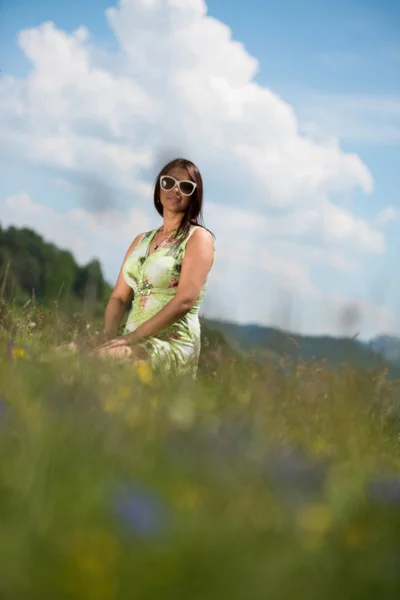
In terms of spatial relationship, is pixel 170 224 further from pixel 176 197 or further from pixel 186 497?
pixel 186 497

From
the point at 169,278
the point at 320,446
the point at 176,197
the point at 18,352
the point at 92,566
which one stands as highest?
the point at 176,197

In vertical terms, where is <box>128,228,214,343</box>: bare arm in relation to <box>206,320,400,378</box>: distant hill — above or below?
above

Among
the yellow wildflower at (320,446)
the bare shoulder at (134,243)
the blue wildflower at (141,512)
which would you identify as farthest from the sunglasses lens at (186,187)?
the blue wildflower at (141,512)

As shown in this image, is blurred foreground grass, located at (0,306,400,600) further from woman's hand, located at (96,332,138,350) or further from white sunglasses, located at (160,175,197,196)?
white sunglasses, located at (160,175,197,196)

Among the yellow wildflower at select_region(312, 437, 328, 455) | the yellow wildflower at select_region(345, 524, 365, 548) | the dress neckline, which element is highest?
the dress neckline

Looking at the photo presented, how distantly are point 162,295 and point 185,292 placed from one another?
327mm

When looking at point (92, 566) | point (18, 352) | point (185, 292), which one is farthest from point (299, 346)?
point (92, 566)

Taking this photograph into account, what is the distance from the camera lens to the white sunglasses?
5176mm

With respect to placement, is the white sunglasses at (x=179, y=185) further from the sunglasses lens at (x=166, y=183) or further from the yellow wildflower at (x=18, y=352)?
the yellow wildflower at (x=18, y=352)

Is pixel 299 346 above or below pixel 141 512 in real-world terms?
above

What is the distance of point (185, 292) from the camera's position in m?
4.91

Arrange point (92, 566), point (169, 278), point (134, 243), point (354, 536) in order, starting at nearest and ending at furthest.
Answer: point (92, 566) → point (354, 536) → point (169, 278) → point (134, 243)

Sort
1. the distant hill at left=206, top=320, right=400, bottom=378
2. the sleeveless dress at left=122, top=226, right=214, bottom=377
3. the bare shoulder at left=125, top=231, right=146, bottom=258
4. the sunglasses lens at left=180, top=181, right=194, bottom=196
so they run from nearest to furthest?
the distant hill at left=206, top=320, right=400, bottom=378
the sleeveless dress at left=122, top=226, right=214, bottom=377
the sunglasses lens at left=180, top=181, right=194, bottom=196
the bare shoulder at left=125, top=231, right=146, bottom=258

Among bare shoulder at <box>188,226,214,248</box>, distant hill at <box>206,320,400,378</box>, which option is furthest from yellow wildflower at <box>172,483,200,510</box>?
bare shoulder at <box>188,226,214,248</box>
